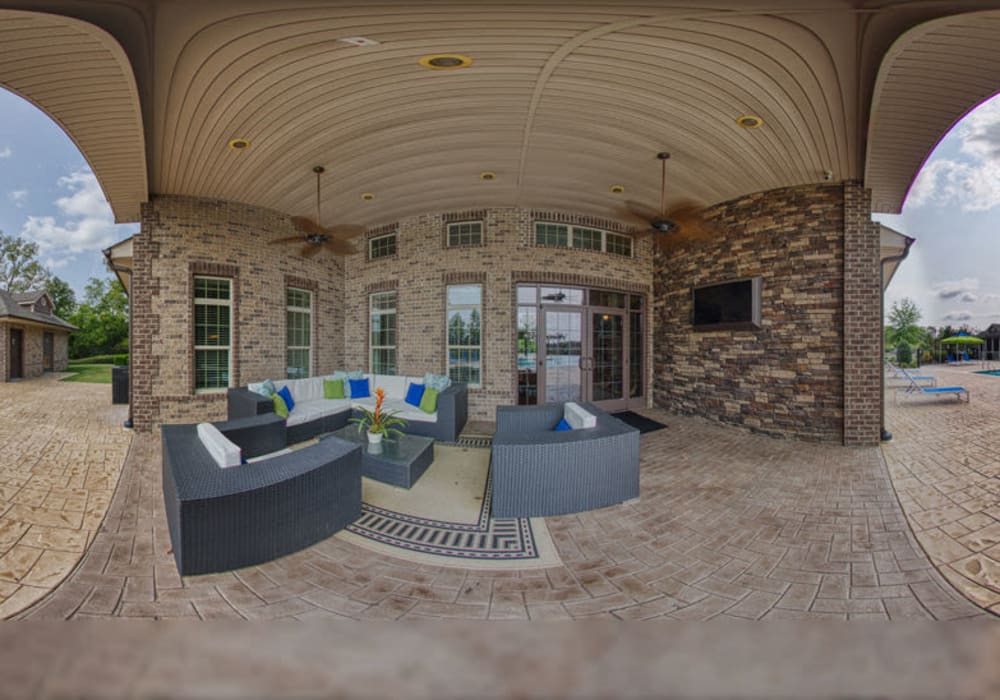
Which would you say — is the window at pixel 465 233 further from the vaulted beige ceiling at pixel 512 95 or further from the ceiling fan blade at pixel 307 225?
the ceiling fan blade at pixel 307 225

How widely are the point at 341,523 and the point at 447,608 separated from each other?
1.11m

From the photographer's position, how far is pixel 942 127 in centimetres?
363

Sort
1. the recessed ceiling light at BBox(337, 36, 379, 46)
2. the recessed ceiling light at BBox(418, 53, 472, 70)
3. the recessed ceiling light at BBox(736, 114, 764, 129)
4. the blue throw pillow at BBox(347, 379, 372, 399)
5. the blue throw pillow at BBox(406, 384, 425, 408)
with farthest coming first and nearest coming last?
1. the blue throw pillow at BBox(347, 379, 372, 399)
2. the blue throw pillow at BBox(406, 384, 425, 408)
3. the recessed ceiling light at BBox(736, 114, 764, 129)
4. the recessed ceiling light at BBox(418, 53, 472, 70)
5. the recessed ceiling light at BBox(337, 36, 379, 46)

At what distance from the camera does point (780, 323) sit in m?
5.21

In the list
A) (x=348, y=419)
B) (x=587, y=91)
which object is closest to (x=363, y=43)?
(x=587, y=91)

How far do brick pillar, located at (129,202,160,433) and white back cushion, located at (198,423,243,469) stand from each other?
4030mm

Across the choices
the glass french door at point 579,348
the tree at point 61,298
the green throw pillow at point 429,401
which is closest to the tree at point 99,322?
the tree at point 61,298

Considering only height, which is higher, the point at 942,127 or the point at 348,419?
the point at 942,127

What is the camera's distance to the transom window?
660cm

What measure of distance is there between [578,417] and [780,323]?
3836mm

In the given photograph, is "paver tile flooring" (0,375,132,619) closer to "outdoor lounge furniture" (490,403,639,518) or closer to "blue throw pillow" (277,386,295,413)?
"blue throw pillow" (277,386,295,413)

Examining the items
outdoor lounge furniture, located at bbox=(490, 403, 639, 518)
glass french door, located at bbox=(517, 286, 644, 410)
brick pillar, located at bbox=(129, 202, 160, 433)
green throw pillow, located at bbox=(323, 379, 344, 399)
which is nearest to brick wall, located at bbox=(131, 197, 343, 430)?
brick pillar, located at bbox=(129, 202, 160, 433)

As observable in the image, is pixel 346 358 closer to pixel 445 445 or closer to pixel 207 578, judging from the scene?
pixel 445 445

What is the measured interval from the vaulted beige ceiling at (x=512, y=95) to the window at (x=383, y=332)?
2.24 metres
